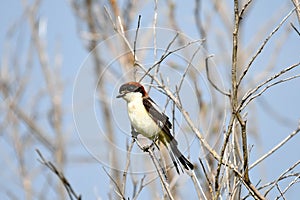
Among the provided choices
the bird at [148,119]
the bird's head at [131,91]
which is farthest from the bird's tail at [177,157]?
the bird's head at [131,91]

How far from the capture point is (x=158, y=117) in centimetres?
173

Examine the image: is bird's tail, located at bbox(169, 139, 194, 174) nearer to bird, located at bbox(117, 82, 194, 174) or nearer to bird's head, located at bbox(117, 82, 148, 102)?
bird, located at bbox(117, 82, 194, 174)

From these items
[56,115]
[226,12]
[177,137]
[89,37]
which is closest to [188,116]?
[177,137]

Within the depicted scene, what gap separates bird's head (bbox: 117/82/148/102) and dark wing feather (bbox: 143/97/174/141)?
1.3 inches

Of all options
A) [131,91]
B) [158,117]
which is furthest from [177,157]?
[131,91]

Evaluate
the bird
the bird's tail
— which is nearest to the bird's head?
the bird

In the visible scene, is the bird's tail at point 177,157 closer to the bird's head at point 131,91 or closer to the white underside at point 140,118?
the white underside at point 140,118

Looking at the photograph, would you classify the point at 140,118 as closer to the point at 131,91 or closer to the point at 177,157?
the point at 131,91

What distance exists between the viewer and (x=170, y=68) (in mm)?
1947

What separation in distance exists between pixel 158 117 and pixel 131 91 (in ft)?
0.41

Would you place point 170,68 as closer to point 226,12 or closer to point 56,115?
point 226,12

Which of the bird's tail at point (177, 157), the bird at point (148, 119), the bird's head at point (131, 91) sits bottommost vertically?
the bird's tail at point (177, 157)

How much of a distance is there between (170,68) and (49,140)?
9.12 feet

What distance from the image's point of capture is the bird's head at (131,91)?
167cm
